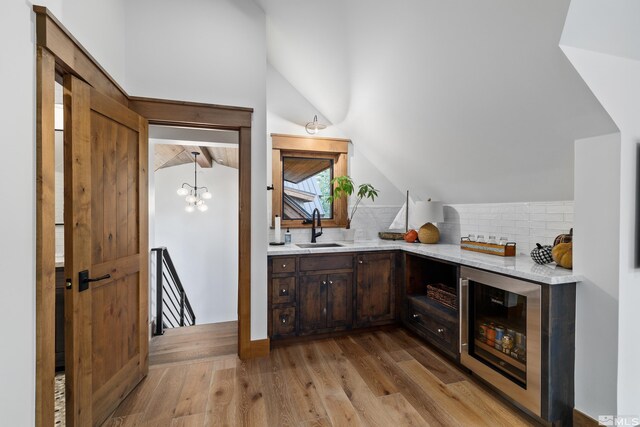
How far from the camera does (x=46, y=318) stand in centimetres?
134

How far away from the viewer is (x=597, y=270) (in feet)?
5.63

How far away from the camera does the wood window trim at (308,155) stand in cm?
348

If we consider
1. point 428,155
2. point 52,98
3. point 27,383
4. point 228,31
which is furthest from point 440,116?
point 27,383

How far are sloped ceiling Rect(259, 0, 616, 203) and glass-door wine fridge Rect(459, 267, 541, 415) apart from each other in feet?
2.96

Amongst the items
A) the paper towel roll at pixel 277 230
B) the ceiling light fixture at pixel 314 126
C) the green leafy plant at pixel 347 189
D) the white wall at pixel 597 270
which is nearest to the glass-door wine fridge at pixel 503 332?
the white wall at pixel 597 270

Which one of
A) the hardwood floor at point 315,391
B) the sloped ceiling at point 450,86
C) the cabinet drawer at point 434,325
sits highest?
the sloped ceiling at point 450,86

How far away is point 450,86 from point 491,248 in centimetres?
139

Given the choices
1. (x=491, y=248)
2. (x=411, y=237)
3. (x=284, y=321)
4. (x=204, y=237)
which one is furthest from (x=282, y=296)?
(x=204, y=237)

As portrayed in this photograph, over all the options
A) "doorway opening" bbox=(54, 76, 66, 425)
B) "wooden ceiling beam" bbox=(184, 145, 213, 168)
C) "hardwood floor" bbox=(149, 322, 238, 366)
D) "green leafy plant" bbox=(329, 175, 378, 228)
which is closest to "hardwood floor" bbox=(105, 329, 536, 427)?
"hardwood floor" bbox=(149, 322, 238, 366)

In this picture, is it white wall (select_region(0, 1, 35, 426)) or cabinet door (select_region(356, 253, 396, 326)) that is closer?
white wall (select_region(0, 1, 35, 426))

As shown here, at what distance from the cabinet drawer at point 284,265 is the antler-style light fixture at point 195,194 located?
3.21 metres

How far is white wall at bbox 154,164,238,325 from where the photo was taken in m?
5.70

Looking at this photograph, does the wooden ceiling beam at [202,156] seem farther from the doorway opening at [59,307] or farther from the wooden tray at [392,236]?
the wooden tray at [392,236]

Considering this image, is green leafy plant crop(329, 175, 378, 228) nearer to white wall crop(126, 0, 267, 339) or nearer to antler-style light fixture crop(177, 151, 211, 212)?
white wall crop(126, 0, 267, 339)
